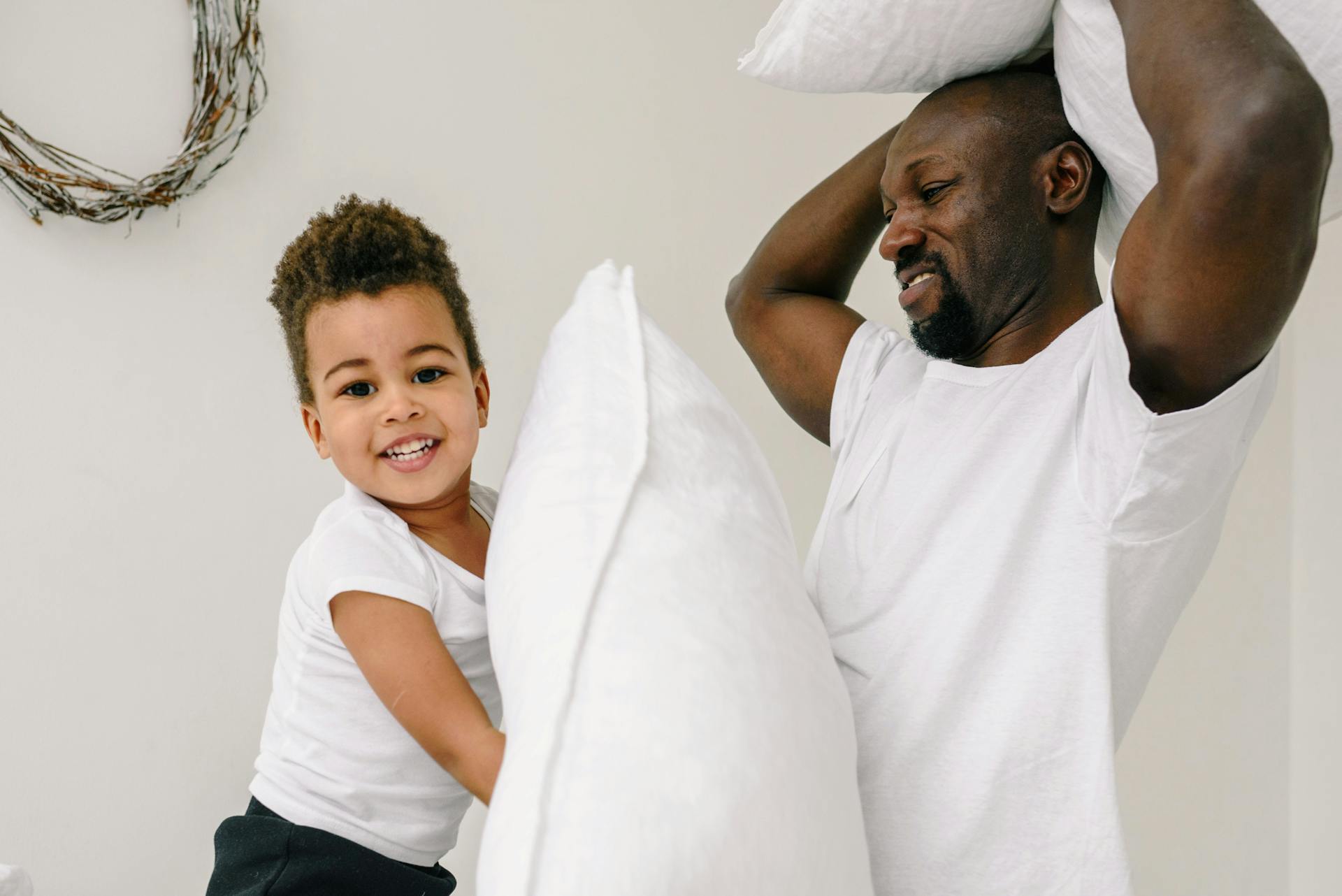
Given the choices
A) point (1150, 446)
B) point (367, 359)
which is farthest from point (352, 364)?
point (1150, 446)

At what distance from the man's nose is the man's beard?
0.02 metres

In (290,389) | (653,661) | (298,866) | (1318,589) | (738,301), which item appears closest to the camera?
(653,661)

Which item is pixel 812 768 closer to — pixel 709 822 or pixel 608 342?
pixel 709 822

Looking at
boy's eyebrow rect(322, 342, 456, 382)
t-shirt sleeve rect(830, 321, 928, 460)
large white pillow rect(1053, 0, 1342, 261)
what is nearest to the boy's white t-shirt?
boy's eyebrow rect(322, 342, 456, 382)

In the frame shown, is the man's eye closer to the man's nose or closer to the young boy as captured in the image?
the young boy

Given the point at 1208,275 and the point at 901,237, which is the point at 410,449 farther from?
the point at 1208,275

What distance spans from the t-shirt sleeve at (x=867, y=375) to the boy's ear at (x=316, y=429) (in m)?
0.54

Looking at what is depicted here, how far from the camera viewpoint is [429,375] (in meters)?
1.03

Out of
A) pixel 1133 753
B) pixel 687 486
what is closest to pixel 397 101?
pixel 687 486

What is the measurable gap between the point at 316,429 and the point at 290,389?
62 cm

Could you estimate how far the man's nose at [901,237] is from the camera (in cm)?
110

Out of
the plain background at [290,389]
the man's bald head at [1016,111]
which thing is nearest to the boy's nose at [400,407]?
the man's bald head at [1016,111]

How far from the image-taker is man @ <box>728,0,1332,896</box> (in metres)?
0.76

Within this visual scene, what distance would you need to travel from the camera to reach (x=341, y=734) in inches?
39.0
